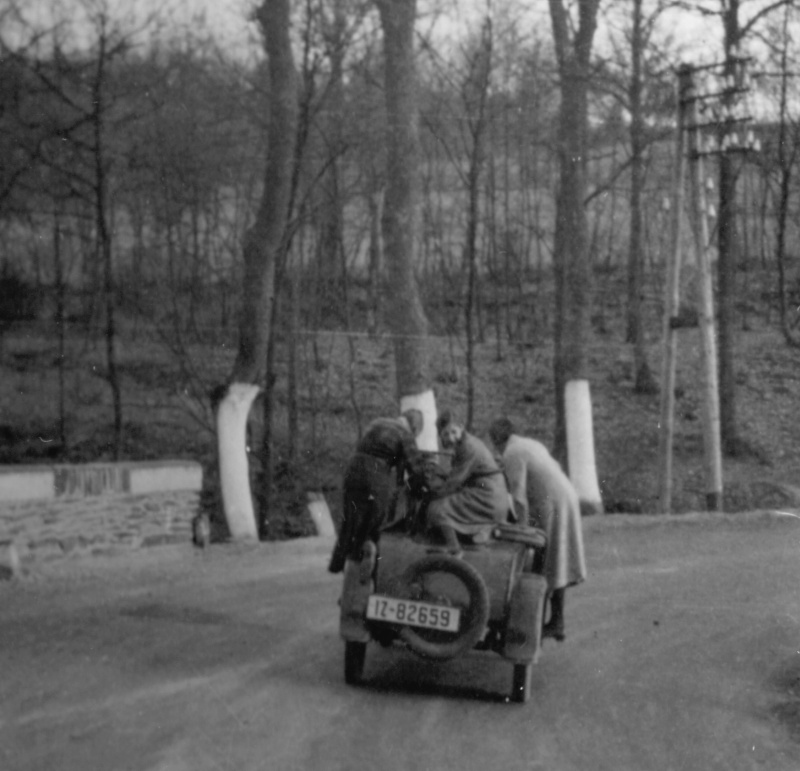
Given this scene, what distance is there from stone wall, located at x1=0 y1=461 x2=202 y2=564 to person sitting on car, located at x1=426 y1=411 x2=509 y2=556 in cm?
581

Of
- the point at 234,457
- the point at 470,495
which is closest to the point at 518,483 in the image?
→ the point at 470,495

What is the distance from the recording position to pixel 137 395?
87.3ft

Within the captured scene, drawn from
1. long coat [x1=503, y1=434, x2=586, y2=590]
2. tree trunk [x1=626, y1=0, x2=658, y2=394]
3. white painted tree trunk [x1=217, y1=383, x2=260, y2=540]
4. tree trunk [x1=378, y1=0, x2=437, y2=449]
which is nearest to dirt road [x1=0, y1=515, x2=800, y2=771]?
long coat [x1=503, y1=434, x2=586, y2=590]

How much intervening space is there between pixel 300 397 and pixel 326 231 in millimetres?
5529

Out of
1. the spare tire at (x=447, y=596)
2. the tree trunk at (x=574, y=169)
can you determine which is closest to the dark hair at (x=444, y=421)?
the spare tire at (x=447, y=596)

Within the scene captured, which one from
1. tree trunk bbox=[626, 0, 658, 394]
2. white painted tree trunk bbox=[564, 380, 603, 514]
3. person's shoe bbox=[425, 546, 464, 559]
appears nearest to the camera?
person's shoe bbox=[425, 546, 464, 559]

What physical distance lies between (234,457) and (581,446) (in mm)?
6743

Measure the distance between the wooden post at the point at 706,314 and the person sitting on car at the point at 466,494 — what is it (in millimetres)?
13048

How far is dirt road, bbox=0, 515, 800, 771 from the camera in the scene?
6.97 m

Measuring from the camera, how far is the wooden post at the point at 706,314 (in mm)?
20984

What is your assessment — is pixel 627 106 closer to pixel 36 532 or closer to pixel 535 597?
pixel 36 532

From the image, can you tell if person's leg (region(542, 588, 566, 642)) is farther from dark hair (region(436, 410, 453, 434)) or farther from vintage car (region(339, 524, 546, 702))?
dark hair (region(436, 410, 453, 434))

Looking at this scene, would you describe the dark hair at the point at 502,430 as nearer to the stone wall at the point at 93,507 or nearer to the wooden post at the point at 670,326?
the stone wall at the point at 93,507

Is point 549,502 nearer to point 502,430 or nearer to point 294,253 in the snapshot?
point 502,430
